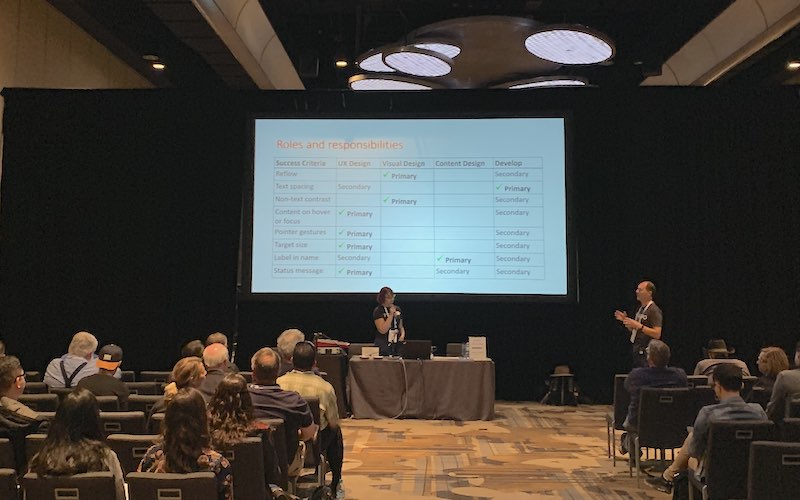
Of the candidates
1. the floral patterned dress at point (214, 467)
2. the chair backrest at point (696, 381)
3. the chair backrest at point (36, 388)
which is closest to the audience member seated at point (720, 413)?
the chair backrest at point (696, 381)

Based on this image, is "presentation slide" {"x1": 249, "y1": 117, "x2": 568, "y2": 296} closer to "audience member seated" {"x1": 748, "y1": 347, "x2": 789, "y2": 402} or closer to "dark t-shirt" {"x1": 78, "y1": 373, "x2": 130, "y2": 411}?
"audience member seated" {"x1": 748, "y1": 347, "x2": 789, "y2": 402}

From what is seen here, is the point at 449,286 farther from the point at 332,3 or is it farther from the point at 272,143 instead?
the point at 332,3

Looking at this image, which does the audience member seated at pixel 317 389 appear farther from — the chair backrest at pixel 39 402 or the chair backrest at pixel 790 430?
the chair backrest at pixel 790 430

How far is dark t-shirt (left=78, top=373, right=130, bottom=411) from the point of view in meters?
4.92

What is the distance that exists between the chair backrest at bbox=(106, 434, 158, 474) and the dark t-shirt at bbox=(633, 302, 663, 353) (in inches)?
205

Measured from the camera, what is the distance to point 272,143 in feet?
30.7

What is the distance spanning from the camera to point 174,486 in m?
2.55

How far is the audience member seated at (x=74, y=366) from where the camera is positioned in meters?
5.71

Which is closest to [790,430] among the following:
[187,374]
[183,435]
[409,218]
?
[183,435]

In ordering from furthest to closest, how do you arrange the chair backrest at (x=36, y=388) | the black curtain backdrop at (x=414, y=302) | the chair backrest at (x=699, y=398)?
the black curtain backdrop at (x=414, y=302)
the chair backrest at (x=36, y=388)
the chair backrest at (x=699, y=398)

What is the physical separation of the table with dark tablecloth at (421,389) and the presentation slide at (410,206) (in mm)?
1328

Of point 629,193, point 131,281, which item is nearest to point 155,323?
point 131,281

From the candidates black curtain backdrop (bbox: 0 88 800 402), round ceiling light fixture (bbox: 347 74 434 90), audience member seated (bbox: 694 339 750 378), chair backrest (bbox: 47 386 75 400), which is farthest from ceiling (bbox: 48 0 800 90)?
chair backrest (bbox: 47 386 75 400)

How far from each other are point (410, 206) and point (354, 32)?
4059 mm
